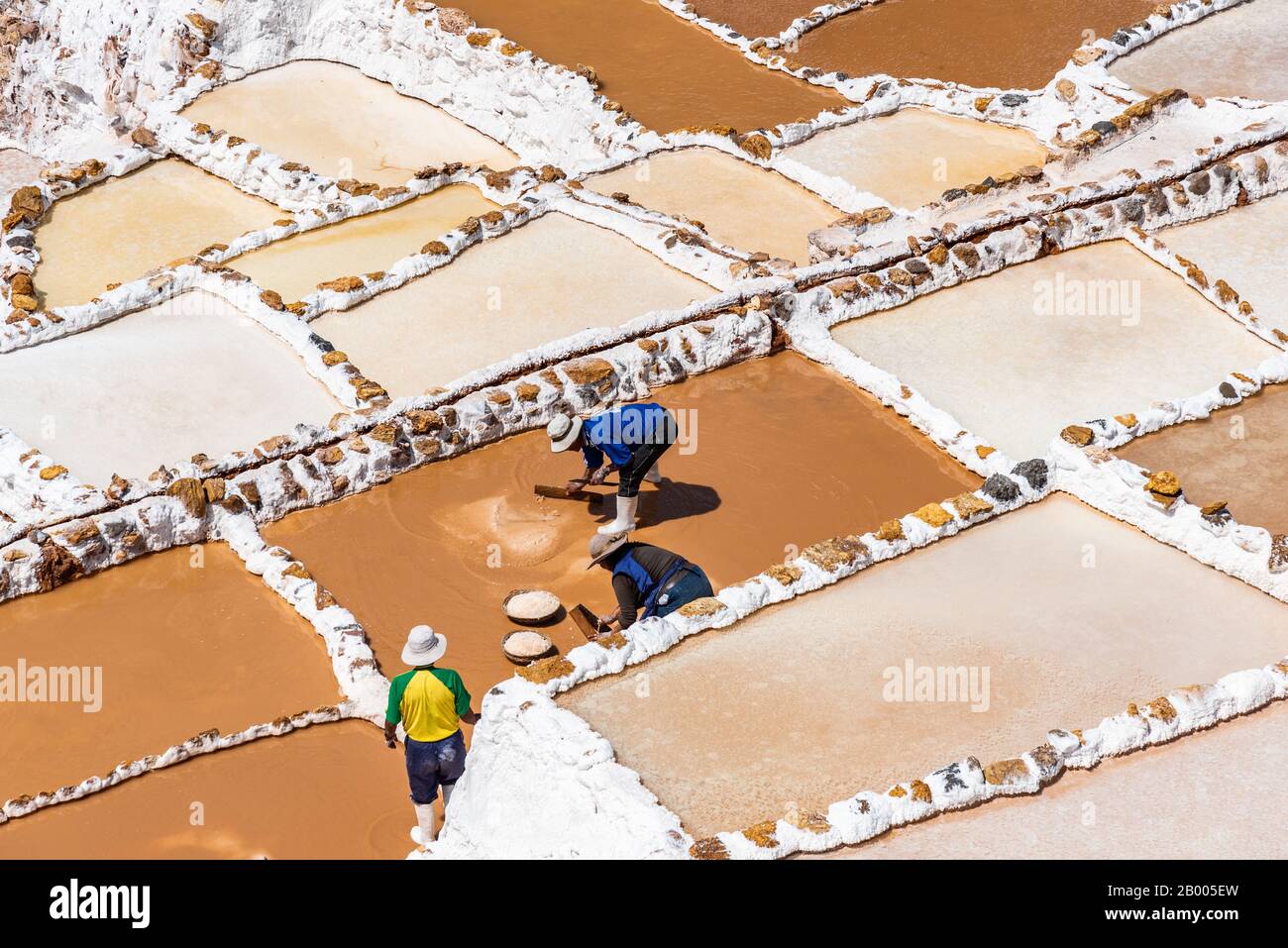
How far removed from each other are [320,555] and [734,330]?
5.00 meters

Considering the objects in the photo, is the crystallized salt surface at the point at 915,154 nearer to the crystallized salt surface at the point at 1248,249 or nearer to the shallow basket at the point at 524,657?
the crystallized salt surface at the point at 1248,249

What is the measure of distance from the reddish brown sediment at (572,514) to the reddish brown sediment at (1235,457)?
1.77 meters

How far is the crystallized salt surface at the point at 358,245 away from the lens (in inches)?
731

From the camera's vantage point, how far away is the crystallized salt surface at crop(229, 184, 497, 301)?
18.6m

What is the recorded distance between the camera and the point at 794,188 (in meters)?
20.2

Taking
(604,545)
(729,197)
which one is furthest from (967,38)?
(604,545)

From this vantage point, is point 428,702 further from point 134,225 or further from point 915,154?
point 134,225

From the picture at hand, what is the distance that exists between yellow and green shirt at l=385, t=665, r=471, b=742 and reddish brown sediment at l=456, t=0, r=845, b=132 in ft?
42.6

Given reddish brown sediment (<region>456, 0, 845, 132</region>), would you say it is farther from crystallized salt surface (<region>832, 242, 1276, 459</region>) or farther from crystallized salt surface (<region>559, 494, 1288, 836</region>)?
crystallized salt surface (<region>559, 494, 1288, 836</region>)

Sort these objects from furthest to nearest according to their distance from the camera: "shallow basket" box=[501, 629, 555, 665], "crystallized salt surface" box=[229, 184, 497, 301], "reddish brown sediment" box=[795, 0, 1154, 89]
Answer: "reddish brown sediment" box=[795, 0, 1154, 89], "crystallized salt surface" box=[229, 184, 497, 301], "shallow basket" box=[501, 629, 555, 665]

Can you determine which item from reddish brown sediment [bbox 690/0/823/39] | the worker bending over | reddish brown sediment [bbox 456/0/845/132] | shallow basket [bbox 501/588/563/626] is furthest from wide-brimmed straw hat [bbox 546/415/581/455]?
reddish brown sediment [bbox 690/0/823/39]

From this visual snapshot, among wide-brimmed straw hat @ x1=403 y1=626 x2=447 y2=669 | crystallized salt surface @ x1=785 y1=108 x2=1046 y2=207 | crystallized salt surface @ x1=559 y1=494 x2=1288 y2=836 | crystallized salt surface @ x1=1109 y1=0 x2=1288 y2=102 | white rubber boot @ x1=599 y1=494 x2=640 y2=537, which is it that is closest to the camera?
crystallized salt surface @ x1=559 y1=494 x2=1288 y2=836

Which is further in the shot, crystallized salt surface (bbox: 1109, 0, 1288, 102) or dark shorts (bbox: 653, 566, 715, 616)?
crystallized salt surface (bbox: 1109, 0, 1288, 102)

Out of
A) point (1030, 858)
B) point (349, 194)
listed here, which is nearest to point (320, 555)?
point (1030, 858)
